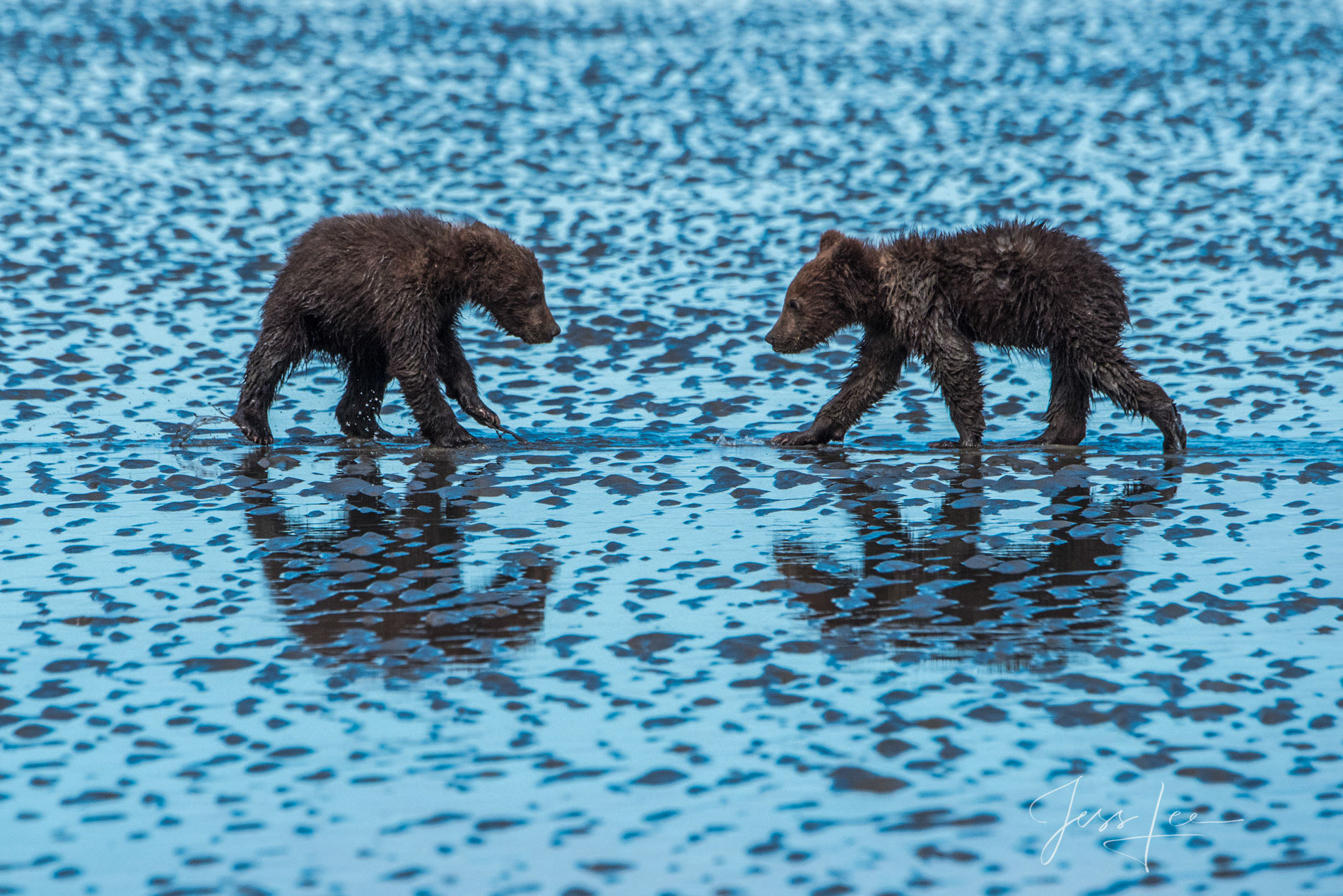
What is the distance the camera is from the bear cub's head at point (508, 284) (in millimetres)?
12750

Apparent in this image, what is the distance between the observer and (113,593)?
8.76m

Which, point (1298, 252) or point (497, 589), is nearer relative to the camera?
point (497, 589)

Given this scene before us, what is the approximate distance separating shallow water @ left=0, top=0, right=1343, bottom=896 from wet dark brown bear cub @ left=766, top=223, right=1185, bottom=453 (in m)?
0.48

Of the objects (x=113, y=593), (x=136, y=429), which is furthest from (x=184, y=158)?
(x=113, y=593)

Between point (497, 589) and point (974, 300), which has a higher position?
point (974, 300)

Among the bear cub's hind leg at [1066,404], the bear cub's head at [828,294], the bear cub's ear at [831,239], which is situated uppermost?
the bear cub's ear at [831,239]

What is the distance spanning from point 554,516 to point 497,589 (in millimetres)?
1733

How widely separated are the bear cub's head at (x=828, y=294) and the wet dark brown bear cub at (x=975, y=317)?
1 centimetres

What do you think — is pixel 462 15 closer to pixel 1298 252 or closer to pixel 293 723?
pixel 1298 252

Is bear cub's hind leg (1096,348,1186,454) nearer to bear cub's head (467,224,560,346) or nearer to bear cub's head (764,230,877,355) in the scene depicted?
bear cub's head (764,230,877,355)

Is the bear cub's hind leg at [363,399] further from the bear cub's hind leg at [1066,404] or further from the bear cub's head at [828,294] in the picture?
the bear cub's hind leg at [1066,404]

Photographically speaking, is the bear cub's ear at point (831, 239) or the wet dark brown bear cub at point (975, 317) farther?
the bear cub's ear at point (831, 239)
